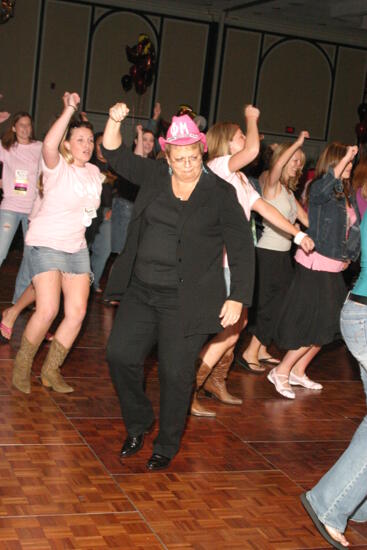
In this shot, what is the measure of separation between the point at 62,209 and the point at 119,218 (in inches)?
164

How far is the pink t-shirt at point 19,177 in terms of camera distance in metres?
6.91

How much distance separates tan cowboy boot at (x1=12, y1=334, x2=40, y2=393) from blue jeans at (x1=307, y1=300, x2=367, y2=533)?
2.11m

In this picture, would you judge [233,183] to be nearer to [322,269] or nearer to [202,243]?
[202,243]

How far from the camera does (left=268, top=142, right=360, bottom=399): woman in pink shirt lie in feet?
17.2

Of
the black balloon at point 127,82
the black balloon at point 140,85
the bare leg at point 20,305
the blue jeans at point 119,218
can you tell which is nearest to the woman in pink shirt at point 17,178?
the bare leg at point 20,305

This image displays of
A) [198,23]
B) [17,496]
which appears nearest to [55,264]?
[17,496]

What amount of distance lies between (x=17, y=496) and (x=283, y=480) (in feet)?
4.09

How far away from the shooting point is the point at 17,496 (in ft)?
→ 11.2

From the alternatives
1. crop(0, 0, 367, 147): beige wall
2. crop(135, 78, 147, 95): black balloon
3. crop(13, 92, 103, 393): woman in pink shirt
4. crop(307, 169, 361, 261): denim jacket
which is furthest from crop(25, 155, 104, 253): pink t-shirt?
crop(0, 0, 367, 147): beige wall

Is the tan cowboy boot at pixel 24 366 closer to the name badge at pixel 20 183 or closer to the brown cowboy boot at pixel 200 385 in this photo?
the brown cowboy boot at pixel 200 385

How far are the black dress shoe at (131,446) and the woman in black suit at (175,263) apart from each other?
26 centimetres

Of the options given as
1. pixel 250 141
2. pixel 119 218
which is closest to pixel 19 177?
pixel 119 218

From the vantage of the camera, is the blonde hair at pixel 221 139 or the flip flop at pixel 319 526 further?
the blonde hair at pixel 221 139

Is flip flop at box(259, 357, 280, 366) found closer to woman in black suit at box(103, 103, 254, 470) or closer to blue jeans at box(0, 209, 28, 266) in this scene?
blue jeans at box(0, 209, 28, 266)
